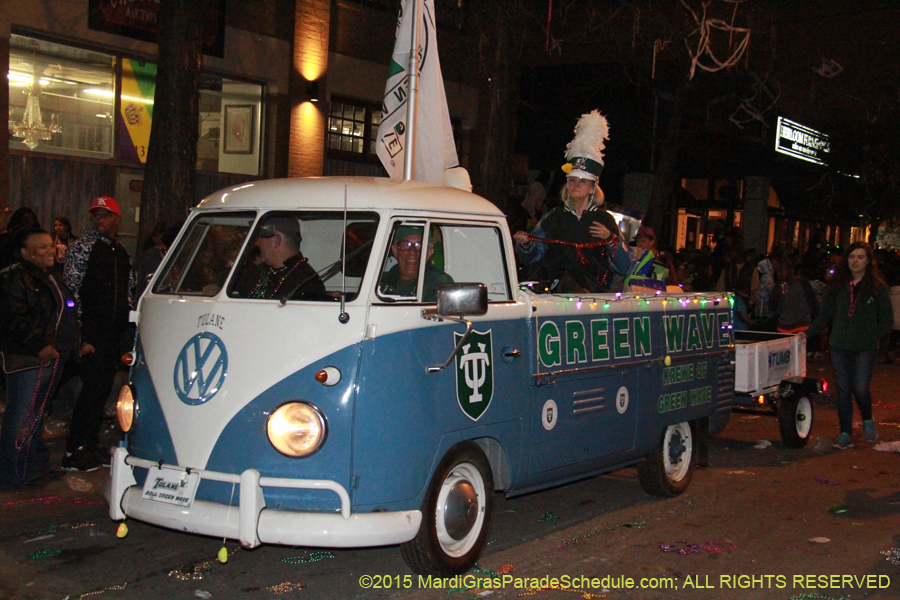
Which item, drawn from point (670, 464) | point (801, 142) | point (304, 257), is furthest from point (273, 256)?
point (801, 142)

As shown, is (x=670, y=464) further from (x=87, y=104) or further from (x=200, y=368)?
(x=87, y=104)

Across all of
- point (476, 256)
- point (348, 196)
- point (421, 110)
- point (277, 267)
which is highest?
point (421, 110)

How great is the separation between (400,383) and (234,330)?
3.18ft

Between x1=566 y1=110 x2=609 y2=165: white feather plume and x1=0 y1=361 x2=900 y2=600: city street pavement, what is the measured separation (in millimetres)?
2879

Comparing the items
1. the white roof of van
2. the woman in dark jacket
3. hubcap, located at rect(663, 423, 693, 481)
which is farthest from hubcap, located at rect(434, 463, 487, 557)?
the woman in dark jacket

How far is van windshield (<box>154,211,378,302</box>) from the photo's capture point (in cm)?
514

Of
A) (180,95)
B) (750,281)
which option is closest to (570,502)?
(180,95)

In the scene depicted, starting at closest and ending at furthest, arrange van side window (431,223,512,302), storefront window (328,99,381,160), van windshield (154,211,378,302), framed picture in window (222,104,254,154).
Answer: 1. van windshield (154,211,378,302)
2. van side window (431,223,512,302)
3. framed picture in window (222,104,254,154)
4. storefront window (328,99,381,160)

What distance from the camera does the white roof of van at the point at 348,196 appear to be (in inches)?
206

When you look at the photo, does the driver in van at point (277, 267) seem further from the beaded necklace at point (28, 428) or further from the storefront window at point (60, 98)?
the storefront window at point (60, 98)

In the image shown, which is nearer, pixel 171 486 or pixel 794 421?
pixel 171 486

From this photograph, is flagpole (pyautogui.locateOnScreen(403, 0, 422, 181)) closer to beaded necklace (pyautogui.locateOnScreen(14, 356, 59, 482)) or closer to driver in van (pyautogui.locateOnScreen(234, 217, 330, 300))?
driver in van (pyautogui.locateOnScreen(234, 217, 330, 300))

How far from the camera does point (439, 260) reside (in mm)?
A: 5754

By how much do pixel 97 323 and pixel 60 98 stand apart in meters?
7.32
